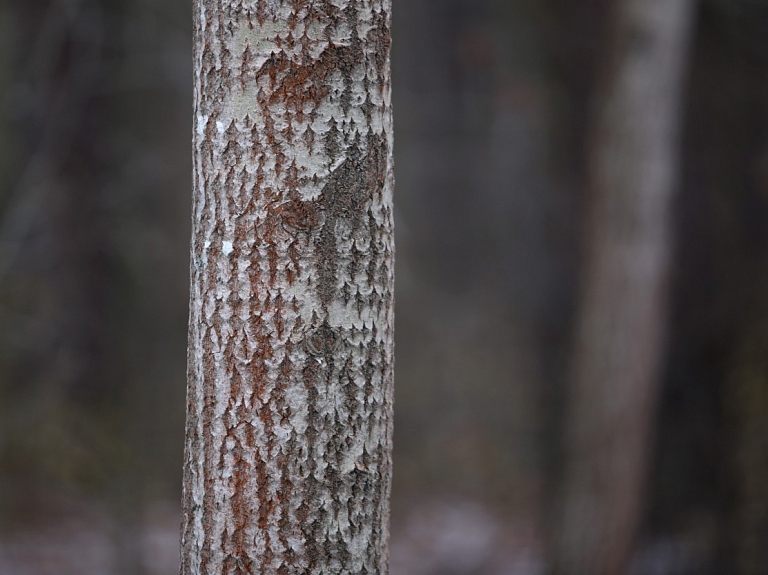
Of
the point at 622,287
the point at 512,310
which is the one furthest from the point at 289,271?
the point at 512,310

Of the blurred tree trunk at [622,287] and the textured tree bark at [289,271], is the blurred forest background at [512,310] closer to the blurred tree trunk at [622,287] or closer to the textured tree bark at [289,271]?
the blurred tree trunk at [622,287]

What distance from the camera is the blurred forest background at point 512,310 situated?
5.67 m

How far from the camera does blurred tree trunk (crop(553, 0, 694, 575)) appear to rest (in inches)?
201

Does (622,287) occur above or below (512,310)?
below

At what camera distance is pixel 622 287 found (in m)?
5.19

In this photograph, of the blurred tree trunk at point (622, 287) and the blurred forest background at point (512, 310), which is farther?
the blurred forest background at point (512, 310)

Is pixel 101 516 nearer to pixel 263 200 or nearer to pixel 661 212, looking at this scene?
pixel 661 212

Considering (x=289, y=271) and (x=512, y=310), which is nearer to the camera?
(x=289, y=271)

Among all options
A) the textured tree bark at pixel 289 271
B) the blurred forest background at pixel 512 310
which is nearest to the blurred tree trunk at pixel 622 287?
the blurred forest background at pixel 512 310

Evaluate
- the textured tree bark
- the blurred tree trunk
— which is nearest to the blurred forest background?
the blurred tree trunk

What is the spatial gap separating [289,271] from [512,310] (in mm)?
7800

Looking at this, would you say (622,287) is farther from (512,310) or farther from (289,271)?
(512,310)

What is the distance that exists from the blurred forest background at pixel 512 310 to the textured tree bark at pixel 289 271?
12.5 ft

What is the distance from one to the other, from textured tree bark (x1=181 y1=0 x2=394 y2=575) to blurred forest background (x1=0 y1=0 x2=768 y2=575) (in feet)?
12.5
